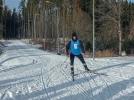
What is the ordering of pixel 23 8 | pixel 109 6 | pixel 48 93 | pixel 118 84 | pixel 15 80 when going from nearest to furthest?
1. pixel 48 93
2. pixel 118 84
3. pixel 15 80
4. pixel 109 6
5. pixel 23 8

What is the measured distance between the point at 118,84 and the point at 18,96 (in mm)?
3950

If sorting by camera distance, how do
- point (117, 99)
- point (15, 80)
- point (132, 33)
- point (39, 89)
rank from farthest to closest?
point (132, 33), point (15, 80), point (39, 89), point (117, 99)

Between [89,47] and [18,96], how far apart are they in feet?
111

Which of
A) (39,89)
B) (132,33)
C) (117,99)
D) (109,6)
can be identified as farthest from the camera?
(132,33)

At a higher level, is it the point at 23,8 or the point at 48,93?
the point at 23,8

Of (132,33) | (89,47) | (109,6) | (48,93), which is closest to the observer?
(48,93)

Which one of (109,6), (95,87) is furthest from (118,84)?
(109,6)

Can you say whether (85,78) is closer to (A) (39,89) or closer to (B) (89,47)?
(A) (39,89)

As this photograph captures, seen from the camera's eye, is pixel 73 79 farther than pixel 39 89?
Yes

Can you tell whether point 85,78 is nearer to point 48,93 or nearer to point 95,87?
point 95,87

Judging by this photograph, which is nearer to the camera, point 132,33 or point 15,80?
point 15,80

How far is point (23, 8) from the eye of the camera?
111750 mm

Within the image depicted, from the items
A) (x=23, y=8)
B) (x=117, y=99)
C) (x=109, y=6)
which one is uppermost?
(x=23, y=8)

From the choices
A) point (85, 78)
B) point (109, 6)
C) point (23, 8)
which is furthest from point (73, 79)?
point (23, 8)
